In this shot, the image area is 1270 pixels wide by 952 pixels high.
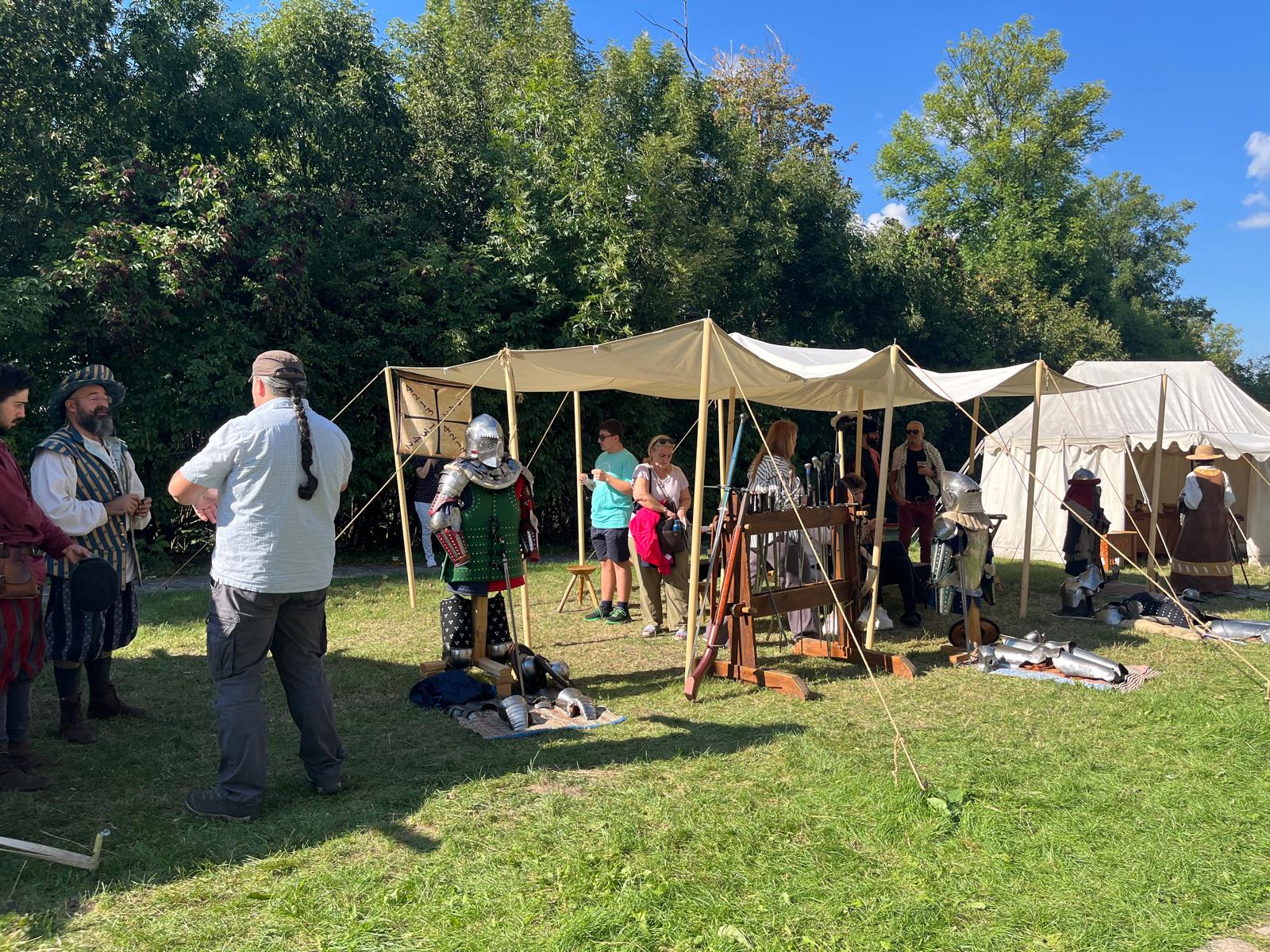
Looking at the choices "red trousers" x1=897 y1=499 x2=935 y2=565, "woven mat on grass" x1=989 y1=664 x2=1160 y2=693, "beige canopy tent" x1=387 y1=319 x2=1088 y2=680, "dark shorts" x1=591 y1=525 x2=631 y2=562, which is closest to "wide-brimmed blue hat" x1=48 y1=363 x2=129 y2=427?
"beige canopy tent" x1=387 y1=319 x2=1088 y2=680

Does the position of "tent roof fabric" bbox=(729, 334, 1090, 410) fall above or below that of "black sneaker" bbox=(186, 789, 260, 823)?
above

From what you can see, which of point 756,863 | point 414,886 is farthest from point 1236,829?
point 414,886

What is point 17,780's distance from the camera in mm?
3551

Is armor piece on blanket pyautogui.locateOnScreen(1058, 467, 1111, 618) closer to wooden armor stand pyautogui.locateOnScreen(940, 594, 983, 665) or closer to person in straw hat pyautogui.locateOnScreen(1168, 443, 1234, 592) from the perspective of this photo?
person in straw hat pyautogui.locateOnScreen(1168, 443, 1234, 592)

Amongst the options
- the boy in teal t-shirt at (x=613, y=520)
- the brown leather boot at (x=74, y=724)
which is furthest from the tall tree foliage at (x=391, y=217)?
the brown leather boot at (x=74, y=724)

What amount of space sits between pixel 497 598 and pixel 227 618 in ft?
6.87

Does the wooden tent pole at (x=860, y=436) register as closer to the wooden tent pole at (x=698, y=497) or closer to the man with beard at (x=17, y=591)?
the wooden tent pole at (x=698, y=497)

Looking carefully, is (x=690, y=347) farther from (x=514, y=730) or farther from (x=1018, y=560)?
(x=1018, y=560)

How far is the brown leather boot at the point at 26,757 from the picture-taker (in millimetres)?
3688

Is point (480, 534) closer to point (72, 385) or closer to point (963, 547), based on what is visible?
point (72, 385)

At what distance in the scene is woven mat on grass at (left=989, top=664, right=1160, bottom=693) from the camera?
5285 mm

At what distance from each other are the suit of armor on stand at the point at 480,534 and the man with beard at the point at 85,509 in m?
1.47

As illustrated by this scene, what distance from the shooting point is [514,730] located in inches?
172

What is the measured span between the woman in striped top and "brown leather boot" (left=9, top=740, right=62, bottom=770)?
4.00m
